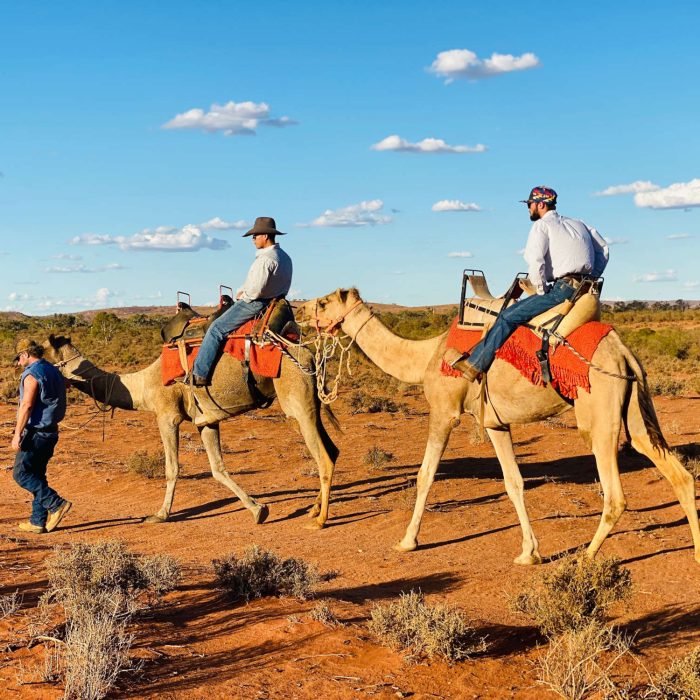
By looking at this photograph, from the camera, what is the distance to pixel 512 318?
938cm

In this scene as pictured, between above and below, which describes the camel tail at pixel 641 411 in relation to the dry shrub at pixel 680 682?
above

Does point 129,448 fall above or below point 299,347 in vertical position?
below

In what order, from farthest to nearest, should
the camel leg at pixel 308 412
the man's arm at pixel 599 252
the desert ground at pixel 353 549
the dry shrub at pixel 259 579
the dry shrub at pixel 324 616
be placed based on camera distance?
the camel leg at pixel 308 412 → the man's arm at pixel 599 252 → the dry shrub at pixel 259 579 → the dry shrub at pixel 324 616 → the desert ground at pixel 353 549

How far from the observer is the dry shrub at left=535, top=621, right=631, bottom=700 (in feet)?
18.7

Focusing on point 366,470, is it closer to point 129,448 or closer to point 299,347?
point 299,347

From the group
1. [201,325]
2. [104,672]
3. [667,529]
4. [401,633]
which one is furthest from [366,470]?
[104,672]

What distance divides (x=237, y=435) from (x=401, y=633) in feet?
49.1

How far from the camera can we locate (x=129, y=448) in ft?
64.0

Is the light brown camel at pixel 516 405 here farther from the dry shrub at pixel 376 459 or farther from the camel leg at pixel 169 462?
the dry shrub at pixel 376 459

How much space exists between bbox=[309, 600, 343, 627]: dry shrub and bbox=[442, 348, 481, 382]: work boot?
350 centimetres

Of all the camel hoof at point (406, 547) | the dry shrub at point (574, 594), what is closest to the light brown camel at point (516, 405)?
the camel hoof at point (406, 547)

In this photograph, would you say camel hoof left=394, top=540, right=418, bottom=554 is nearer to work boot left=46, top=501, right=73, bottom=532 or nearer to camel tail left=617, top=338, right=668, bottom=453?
camel tail left=617, top=338, right=668, bottom=453

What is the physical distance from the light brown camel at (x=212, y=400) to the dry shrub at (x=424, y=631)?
522 centimetres

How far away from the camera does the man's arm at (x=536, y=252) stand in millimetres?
9195
